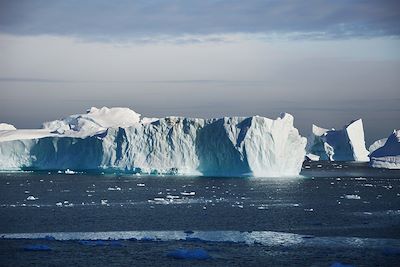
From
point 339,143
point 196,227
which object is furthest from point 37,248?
point 339,143

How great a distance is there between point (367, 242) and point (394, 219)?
7.58 metres

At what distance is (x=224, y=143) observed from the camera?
53.3 m

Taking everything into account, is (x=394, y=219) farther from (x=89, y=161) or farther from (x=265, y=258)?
(x=89, y=161)

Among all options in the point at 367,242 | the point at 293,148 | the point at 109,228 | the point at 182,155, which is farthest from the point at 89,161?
the point at 367,242

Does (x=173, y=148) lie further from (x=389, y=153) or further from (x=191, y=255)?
(x=389, y=153)

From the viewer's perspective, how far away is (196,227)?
28703 millimetres

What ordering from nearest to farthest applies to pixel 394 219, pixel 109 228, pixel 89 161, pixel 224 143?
pixel 109 228, pixel 394 219, pixel 224 143, pixel 89 161

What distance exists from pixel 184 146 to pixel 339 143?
5536 cm

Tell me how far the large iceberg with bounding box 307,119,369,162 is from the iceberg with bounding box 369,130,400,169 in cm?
1357

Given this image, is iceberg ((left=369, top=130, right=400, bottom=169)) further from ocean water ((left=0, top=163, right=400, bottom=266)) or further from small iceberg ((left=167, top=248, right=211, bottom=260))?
→ small iceberg ((left=167, top=248, right=211, bottom=260))

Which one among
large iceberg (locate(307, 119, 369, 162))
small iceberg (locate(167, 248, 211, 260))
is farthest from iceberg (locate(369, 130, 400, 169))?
small iceberg (locate(167, 248, 211, 260))

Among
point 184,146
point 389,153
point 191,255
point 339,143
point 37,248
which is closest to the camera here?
point 191,255

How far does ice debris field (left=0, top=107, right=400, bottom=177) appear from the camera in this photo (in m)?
52.8

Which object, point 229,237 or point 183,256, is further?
point 229,237
